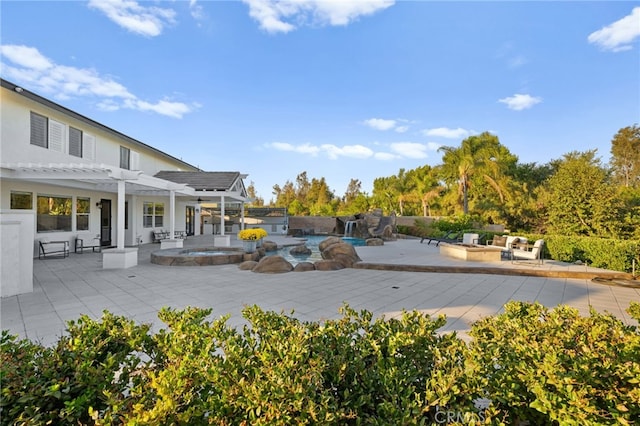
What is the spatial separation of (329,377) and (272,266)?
7.34 meters

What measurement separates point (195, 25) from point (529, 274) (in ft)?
48.3

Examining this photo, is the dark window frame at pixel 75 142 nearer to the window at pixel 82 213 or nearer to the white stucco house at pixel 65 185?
the white stucco house at pixel 65 185

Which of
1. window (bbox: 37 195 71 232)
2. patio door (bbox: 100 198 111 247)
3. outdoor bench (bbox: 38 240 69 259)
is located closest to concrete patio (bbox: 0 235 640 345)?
outdoor bench (bbox: 38 240 69 259)

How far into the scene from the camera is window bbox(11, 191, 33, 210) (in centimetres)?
1070

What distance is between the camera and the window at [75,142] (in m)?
12.3

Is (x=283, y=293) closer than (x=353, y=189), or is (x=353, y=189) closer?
(x=283, y=293)

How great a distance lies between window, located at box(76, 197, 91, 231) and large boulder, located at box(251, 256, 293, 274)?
10019 mm

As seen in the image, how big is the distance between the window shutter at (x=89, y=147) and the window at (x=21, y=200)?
2681 millimetres

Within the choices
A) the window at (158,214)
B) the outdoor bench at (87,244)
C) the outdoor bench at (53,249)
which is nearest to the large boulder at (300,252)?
the outdoor bench at (87,244)

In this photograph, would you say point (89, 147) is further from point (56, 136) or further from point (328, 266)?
point (328, 266)

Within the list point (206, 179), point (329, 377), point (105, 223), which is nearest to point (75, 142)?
point (105, 223)

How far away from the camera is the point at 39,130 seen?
10.9 m

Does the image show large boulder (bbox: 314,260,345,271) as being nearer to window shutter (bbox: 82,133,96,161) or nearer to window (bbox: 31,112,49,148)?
window (bbox: 31,112,49,148)

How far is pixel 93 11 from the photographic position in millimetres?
9922
